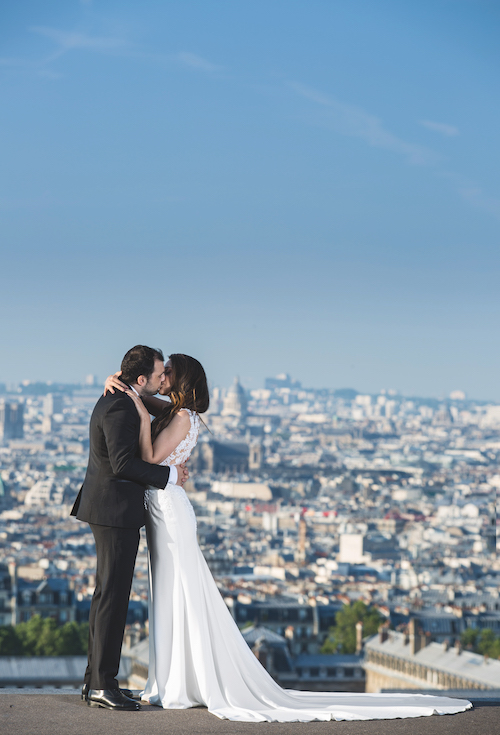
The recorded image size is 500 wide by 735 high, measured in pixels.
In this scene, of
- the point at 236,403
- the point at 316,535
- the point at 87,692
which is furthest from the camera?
the point at 236,403

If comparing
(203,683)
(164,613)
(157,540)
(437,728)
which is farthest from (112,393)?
(437,728)

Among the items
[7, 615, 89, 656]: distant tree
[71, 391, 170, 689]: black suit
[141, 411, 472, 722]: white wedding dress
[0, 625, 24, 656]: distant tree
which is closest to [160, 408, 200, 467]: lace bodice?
[141, 411, 472, 722]: white wedding dress

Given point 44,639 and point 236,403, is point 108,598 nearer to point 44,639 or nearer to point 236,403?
point 44,639

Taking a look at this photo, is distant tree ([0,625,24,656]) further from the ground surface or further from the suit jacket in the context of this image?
the suit jacket

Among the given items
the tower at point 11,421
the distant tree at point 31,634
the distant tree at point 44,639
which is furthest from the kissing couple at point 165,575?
the tower at point 11,421

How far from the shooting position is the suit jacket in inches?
110

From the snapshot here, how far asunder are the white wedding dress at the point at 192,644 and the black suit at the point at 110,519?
111 millimetres

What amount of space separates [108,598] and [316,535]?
146 feet

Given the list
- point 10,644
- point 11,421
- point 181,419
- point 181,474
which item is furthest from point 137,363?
point 11,421

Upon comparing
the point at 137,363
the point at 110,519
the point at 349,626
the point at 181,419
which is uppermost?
the point at 137,363

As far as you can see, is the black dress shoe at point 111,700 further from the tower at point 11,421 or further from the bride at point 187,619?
the tower at point 11,421

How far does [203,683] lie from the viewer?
9.49ft

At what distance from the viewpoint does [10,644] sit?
23.2m

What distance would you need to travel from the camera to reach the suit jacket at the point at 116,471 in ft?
9.20
